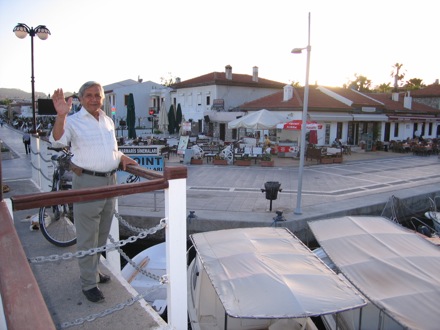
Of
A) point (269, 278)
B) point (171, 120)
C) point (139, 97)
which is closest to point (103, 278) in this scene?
point (269, 278)

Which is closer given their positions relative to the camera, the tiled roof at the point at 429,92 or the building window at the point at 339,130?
the building window at the point at 339,130

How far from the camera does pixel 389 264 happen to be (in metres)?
6.02

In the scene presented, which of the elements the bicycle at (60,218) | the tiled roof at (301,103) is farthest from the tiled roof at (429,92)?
the bicycle at (60,218)

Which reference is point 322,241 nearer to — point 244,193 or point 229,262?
point 229,262

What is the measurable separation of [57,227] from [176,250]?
3.35 m

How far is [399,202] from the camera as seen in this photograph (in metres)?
12.1

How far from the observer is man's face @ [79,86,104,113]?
3.26 metres

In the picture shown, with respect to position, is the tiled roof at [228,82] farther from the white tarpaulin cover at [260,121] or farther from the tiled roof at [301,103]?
the white tarpaulin cover at [260,121]

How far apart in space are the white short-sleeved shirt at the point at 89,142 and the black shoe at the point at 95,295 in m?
1.11

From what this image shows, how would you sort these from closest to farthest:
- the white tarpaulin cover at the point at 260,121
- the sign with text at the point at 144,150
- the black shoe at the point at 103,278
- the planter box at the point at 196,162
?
the black shoe at the point at 103,278
the sign with text at the point at 144,150
the planter box at the point at 196,162
the white tarpaulin cover at the point at 260,121

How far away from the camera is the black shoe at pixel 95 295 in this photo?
322 cm

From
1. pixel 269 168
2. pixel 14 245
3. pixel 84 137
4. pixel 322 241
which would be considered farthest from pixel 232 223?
pixel 269 168

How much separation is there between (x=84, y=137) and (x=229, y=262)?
11.6ft

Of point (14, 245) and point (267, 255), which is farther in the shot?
point (267, 255)
